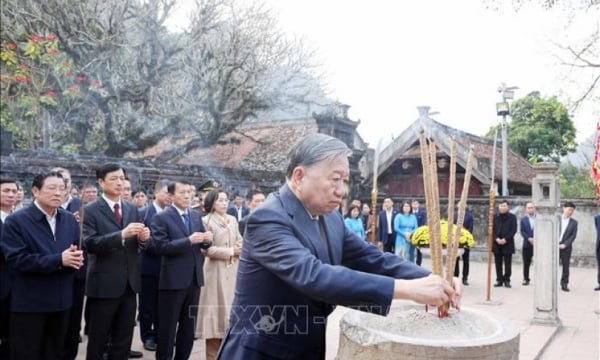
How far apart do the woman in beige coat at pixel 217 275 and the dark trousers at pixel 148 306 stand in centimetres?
83

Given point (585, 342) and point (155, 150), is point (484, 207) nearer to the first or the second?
point (585, 342)

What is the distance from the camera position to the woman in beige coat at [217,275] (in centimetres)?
463

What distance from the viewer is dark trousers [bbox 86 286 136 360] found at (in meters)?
3.97

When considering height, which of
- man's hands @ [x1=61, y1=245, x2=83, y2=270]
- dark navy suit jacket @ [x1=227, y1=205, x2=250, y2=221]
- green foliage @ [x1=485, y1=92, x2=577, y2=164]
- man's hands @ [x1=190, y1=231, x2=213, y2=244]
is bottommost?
man's hands @ [x1=61, y1=245, x2=83, y2=270]

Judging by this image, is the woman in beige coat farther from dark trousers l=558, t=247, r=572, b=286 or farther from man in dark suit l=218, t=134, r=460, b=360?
dark trousers l=558, t=247, r=572, b=286

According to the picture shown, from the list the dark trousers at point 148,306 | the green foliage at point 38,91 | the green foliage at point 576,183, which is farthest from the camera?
the green foliage at point 576,183

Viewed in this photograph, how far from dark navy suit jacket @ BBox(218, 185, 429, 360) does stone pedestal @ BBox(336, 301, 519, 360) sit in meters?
0.52

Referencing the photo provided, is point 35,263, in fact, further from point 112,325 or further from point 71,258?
point 112,325

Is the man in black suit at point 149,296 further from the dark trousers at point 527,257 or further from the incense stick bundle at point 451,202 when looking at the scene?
the dark trousers at point 527,257

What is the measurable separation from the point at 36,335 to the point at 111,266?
708 millimetres

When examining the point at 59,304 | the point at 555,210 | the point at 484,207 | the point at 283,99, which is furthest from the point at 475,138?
the point at 59,304

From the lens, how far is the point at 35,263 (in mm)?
3553

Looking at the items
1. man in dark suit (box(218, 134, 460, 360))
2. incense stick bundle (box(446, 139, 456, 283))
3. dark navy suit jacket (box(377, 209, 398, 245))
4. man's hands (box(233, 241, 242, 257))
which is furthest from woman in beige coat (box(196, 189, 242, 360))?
dark navy suit jacket (box(377, 209, 398, 245))

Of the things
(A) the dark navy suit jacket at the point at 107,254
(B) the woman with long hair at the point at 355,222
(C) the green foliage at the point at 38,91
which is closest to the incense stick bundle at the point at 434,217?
(A) the dark navy suit jacket at the point at 107,254
